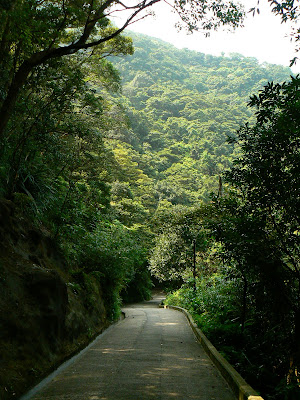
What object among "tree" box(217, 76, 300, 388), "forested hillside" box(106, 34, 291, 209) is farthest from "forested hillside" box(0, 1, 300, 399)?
"forested hillside" box(106, 34, 291, 209)

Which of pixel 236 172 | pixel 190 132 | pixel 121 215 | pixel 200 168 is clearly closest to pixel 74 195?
pixel 236 172

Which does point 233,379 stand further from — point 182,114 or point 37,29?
point 182,114

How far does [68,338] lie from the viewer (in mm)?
8109

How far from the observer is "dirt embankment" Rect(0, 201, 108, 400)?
5.50 meters

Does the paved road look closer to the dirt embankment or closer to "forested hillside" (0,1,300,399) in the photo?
the dirt embankment

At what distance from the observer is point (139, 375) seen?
20.1 ft

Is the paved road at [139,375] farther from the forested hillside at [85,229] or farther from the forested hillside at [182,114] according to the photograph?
the forested hillside at [182,114]

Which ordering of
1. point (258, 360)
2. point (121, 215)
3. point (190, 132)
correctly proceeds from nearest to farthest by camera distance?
point (258, 360) < point (121, 215) < point (190, 132)

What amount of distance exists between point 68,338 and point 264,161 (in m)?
5.77

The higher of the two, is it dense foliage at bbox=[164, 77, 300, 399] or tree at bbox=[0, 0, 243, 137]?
tree at bbox=[0, 0, 243, 137]

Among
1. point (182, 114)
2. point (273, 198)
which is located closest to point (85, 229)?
point (273, 198)

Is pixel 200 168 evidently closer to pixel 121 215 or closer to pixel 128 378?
pixel 121 215

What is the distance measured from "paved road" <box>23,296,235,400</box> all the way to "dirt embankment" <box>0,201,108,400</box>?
385 mm

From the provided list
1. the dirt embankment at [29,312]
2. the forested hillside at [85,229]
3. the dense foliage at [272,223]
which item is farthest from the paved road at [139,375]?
the dense foliage at [272,223]
